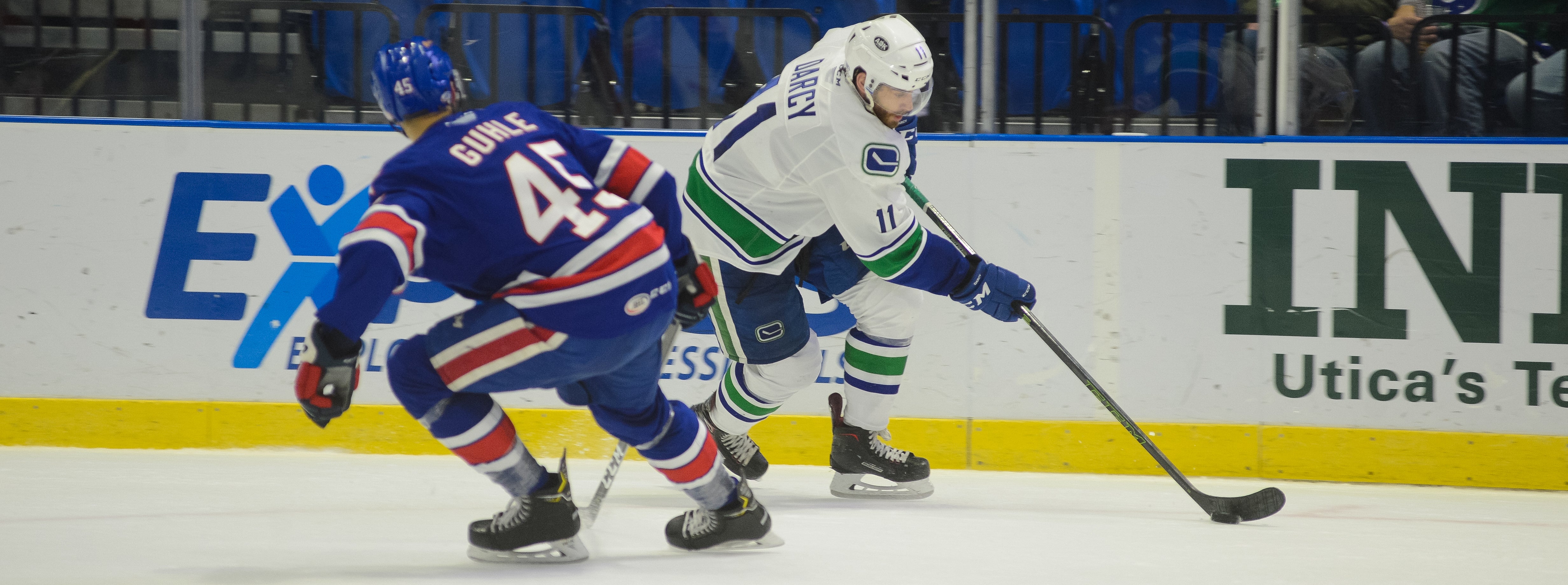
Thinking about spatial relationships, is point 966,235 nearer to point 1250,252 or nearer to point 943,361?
point 943,361

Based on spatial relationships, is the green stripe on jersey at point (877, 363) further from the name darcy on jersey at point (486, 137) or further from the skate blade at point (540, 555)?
the name darcy on jersey at point (486, 137)

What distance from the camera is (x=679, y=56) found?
4.03 meters

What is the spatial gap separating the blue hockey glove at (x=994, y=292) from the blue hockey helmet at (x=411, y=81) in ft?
4.44

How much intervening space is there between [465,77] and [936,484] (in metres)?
1.98

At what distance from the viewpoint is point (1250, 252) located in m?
3.50

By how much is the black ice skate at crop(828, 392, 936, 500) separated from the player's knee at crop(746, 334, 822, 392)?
204 millimetres

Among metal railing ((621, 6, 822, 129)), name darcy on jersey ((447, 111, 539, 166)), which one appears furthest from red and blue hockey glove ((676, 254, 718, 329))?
metal railing ((621, 6, 822, 129))

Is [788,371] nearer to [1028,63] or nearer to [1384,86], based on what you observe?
[1028,63]

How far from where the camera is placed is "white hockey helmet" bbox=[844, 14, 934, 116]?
9.12 ft

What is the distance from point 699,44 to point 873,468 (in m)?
1.59

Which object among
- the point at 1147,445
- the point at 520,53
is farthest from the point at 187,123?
the point at 1147,445

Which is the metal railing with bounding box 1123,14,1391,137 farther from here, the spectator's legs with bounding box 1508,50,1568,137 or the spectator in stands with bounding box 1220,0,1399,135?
the spectator's legs with bounding box 1508,50,1568,137

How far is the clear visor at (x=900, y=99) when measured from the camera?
2.81 metres

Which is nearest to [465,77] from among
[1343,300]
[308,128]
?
[308,128]
